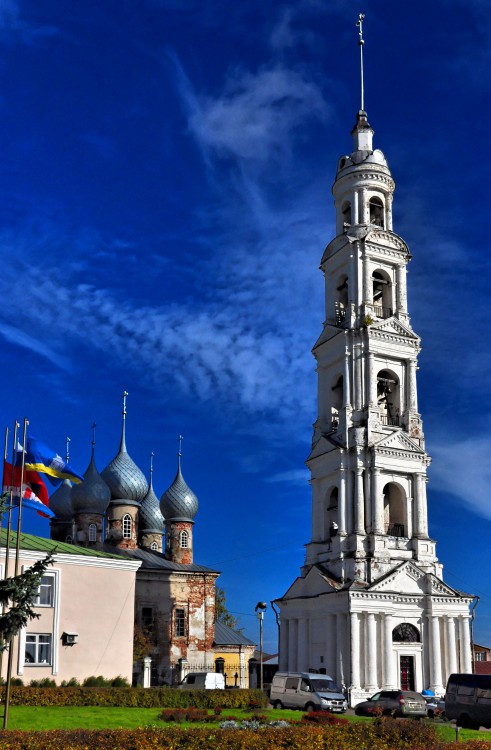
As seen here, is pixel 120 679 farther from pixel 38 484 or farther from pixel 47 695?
pixel 38 484

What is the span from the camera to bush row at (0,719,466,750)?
578 inches

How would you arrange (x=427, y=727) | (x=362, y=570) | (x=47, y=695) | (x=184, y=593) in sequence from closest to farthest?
(x=427, y=727)
(x=47, y=695)
(x=362, y=570)
(x=184, y=593)

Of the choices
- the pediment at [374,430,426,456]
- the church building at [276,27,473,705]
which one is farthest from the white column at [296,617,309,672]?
the pediment at [374,430,426,456]

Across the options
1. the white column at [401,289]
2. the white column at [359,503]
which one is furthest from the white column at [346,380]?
the white column at [401,289]

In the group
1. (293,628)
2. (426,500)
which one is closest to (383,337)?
(426,500)

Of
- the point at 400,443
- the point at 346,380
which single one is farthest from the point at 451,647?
the point at 346,380

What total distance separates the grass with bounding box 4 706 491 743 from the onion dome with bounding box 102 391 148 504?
33.2 m

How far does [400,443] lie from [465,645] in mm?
10494

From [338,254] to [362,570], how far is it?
1789cm

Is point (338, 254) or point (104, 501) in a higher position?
point (338, 254)

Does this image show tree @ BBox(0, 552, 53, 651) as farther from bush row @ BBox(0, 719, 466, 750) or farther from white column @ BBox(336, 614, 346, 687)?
white column @ BBox(336, 614, 346, 687)

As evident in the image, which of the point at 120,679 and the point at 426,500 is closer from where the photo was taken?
the point at 120,679

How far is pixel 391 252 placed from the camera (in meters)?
49.1

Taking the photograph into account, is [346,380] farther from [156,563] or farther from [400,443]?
[156,563]
